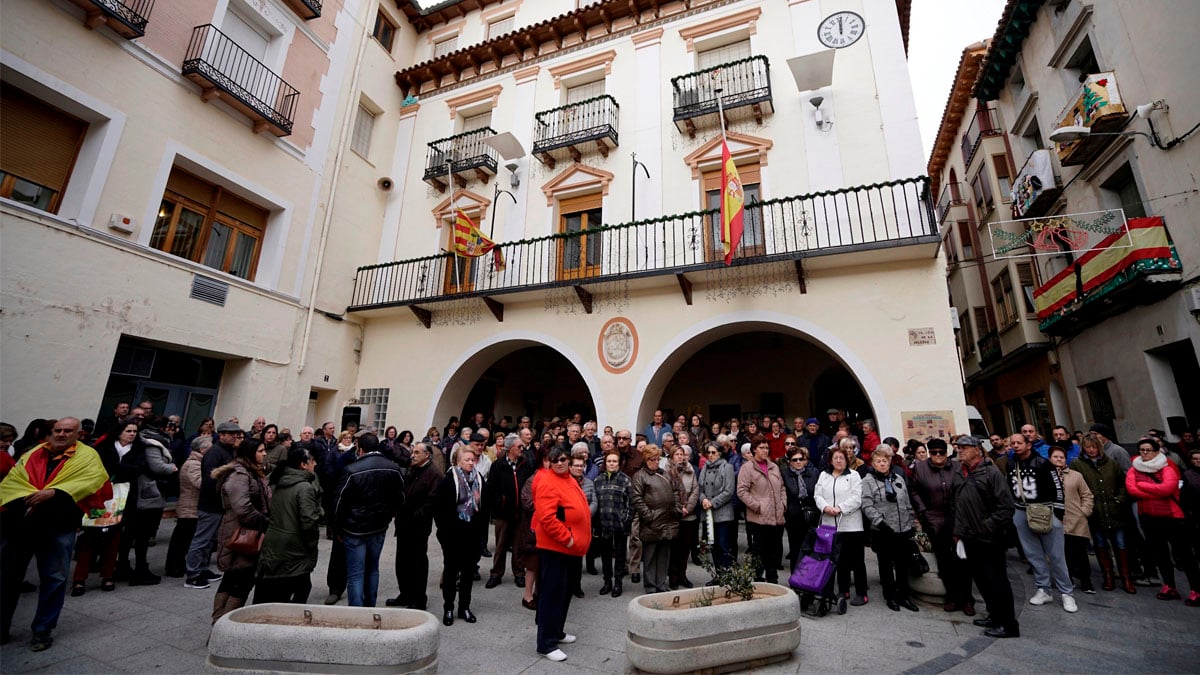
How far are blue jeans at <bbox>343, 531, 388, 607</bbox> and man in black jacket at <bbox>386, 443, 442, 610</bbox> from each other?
8.0 inches

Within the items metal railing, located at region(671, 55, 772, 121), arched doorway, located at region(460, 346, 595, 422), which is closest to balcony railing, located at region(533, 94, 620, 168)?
metal railing, located at region(671, 55, 772, 121)

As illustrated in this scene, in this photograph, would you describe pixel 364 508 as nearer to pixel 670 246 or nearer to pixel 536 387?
pixel 670 246

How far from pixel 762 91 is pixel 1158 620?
10116 mm

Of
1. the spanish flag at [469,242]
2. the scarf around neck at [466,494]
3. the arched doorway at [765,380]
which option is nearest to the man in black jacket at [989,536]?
the scarf around neck at [466,494]

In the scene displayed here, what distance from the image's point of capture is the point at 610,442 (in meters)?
6.61

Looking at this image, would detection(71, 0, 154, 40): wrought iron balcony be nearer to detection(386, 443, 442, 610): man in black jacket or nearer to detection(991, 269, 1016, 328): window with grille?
detection(386, 443, 442, 610): man in black jacket

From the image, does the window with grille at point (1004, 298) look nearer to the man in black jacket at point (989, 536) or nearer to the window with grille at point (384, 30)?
the man in black jacket at point (989, 536)

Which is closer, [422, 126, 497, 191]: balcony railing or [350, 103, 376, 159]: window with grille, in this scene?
[422, 126, 497, 191]: balcony railing

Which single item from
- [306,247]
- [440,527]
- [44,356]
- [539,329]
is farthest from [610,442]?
[306,247]

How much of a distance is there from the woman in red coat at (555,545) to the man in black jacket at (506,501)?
4.97ft

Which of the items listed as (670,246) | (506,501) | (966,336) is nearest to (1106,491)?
(506,501)

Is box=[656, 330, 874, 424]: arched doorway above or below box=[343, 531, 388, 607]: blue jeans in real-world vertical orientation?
above

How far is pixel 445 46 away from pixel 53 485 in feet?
52.1

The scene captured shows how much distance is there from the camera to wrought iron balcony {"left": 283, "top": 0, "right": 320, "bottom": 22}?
1164 centimetres
